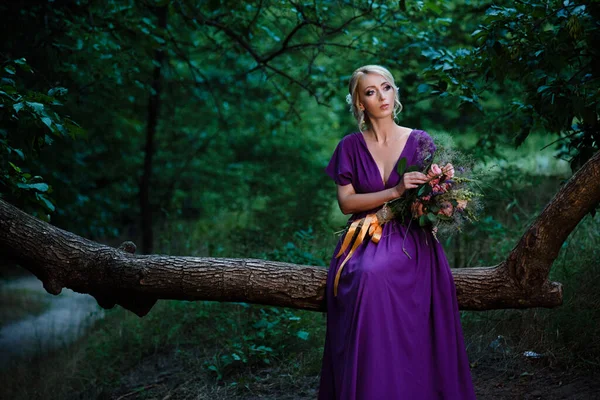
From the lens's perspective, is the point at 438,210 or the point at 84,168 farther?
the point at 84,168

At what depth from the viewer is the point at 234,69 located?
9.30 m

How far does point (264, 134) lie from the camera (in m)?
10.3

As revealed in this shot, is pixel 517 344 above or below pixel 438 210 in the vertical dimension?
below

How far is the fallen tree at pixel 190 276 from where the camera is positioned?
359 cm

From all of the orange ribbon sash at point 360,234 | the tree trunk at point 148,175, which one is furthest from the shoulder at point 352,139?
the tree trunk at point 148,175

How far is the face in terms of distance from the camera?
3.70m

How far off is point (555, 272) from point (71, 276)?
3.48 meters

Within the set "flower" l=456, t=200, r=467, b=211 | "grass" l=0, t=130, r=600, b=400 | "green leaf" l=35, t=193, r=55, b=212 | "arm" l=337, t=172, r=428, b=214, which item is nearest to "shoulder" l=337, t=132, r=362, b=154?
"arm" l=337, t=172, r=428, b=214

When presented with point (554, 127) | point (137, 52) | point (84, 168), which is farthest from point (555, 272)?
point (84, 168)

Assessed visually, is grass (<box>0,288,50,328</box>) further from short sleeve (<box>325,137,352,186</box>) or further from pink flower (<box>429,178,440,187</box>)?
pink flower (<box>429,178,440,187</box>)

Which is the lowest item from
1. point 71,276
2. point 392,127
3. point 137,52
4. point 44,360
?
point 44,360

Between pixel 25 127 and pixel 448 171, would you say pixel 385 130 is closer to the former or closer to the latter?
pixel 448 171

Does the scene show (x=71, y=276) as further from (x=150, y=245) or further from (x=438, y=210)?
(x=150, y=245)

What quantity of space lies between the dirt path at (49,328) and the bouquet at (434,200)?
378cm
